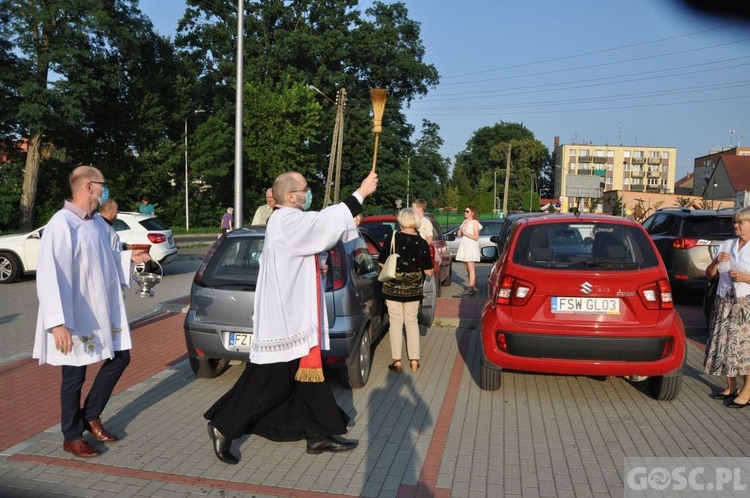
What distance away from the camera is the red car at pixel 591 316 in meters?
5.69

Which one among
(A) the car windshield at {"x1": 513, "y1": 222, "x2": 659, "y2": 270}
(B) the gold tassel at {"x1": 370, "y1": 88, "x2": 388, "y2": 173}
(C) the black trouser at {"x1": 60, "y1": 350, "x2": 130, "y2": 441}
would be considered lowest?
(C) the black trouser at {"x1": 60, "y1": 350, "x2": 130, "y2": 441}

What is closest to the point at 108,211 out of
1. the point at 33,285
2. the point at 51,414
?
Result: the point at 51,414

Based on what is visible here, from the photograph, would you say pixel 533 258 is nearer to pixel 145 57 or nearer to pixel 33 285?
pixel 33 285

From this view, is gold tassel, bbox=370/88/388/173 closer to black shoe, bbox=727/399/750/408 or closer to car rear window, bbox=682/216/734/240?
black shoe, bbox=727/399/750/408

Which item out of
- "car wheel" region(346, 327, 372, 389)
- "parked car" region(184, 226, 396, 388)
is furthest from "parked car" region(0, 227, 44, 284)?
"car wheel" region(346, 327, 372, 389)

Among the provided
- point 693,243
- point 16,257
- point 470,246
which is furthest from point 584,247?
point 16,257

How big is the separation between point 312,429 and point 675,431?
2958mm

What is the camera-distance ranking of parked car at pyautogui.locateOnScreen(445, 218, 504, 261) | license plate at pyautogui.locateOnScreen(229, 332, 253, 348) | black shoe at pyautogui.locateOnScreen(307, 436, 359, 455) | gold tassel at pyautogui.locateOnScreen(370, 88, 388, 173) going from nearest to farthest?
1. black shoe at pyautogui.locateOnScreen(307, 436, 359, 455)
2. gold tassel at pyautogui.locateOnScreen(370, 88, 388, 173)
3. license plate at pyautogui.locateOnScreen(229, 332, 253, 348)
4. parked car at pyautogui.locateOnScreen(445, 218, 504, 261)

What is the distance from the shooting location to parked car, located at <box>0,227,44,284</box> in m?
15.2

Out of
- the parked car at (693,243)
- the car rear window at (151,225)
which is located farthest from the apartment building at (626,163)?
the parked car at (693,243)

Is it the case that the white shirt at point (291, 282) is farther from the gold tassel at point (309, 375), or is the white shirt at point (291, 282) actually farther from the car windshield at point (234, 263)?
the car windshield at point (234, 263)

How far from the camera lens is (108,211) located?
681 cm
